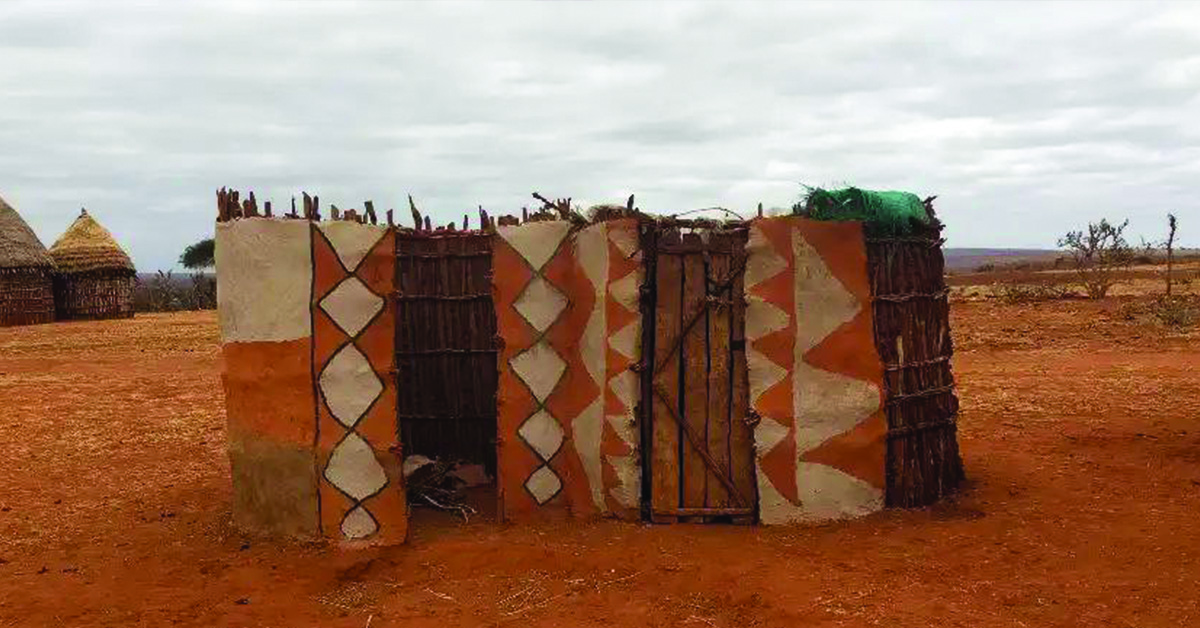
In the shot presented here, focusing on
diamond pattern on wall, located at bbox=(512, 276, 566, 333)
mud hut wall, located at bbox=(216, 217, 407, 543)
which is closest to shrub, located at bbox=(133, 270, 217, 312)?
mud hut wall, located at bbox=(216, 217, 407, 543)

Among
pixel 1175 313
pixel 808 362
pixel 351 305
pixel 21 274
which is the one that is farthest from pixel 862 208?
pixel 21 274

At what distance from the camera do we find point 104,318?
3353 centimetres

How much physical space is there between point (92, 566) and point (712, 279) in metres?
5.19

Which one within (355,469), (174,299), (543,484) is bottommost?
(543,484)

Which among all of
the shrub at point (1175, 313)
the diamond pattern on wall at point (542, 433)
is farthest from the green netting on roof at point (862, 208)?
the shrub at point (1175, 313)

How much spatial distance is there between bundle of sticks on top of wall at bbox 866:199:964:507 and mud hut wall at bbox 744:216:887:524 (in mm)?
205

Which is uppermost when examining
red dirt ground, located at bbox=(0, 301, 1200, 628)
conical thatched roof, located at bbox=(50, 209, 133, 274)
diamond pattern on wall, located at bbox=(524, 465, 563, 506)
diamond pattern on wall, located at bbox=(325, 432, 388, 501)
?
conical thatched roof, located at bbox=(50, 209, 133, 274)

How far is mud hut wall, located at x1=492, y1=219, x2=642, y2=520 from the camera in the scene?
772 cm

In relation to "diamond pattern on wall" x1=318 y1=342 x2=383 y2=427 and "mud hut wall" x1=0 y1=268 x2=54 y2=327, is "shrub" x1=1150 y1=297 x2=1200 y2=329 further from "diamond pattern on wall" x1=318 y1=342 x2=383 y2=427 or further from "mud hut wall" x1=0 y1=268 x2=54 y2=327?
"mud hut wall" x1=0 y1=268 x2=54 y2=327

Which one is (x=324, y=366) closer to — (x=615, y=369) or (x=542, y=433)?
(x=542, y=433)

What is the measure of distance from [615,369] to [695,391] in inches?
26.3

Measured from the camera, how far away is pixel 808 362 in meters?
7.46

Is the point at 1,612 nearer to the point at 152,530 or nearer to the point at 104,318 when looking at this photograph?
the point at 152,530

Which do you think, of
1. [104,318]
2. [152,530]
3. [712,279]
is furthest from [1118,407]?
[104,318]
